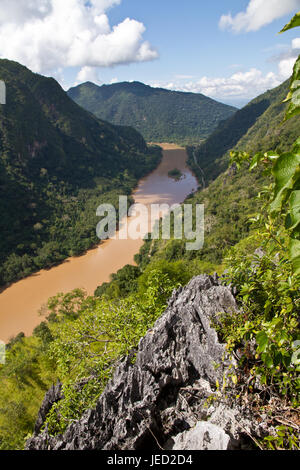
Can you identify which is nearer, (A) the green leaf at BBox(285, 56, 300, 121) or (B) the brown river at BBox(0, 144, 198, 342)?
(A) the green leaf at BBox(285, 56, 300, 121)

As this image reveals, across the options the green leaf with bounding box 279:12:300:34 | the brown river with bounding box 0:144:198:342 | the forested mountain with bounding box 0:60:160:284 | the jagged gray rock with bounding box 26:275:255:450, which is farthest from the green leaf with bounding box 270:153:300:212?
the forested mountain with bounding box 0:60:160:284

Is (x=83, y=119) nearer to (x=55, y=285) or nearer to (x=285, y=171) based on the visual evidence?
(x=55, y=285)

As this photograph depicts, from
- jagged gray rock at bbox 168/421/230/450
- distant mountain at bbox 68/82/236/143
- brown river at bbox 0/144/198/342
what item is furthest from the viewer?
distant mountain at bbox 68/82/236/143

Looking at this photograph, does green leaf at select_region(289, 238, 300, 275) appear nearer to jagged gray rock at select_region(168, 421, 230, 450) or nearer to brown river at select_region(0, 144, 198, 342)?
jagged gray rock at select_region(168, 421, 230, 450)

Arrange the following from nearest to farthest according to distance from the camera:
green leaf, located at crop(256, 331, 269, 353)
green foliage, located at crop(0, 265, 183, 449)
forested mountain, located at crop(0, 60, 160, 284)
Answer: green leaf, located at crop(256, 331, 269, 353)
green foliage, located at crop(0, 265, 183, 449)
forested mountain, located at crop(0, 60, 160, 284)

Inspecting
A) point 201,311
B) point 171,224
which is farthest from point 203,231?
point 201,311

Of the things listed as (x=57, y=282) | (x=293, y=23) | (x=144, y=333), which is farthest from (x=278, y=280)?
(x=57, y=282)

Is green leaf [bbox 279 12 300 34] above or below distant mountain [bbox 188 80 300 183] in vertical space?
below

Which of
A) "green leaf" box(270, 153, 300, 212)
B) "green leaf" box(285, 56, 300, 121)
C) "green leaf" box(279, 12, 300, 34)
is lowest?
"green leaf" box(270, 153, 300, 212)
